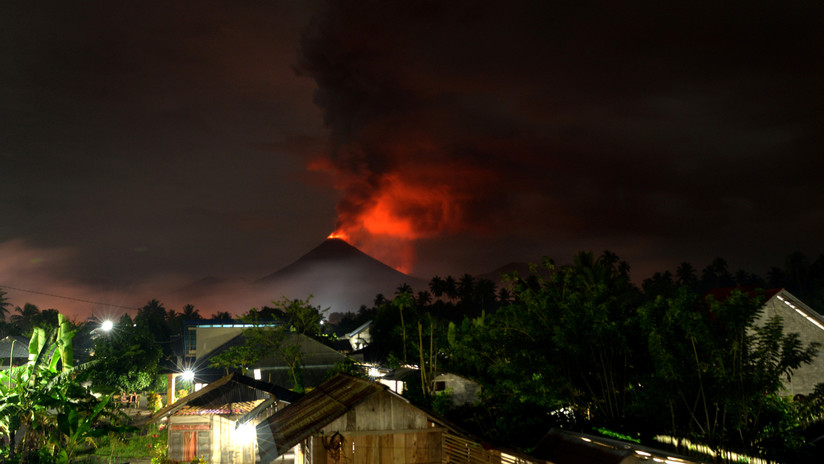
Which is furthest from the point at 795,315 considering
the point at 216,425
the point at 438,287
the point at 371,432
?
the point at 438,287

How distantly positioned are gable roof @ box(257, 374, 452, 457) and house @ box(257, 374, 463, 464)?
3 centimetres

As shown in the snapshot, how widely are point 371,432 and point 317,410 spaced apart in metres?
2.38

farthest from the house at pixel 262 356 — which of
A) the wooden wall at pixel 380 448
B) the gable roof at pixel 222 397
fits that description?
the wooden wall at pixel 380 448

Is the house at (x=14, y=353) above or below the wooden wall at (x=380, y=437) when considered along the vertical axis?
above

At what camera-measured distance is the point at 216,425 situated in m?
20.7

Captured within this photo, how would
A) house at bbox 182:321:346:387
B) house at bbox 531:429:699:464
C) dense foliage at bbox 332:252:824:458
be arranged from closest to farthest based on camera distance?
house at bbox 531:429:699:464, dense foliage at bbox 332:252:824:458, house at bbox 182:321:346:387

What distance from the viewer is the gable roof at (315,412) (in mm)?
14023

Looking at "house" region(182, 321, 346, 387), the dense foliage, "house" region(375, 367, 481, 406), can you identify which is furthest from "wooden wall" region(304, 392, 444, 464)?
"house" region(182, 321, 346, 387)

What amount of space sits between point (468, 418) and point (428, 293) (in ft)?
278

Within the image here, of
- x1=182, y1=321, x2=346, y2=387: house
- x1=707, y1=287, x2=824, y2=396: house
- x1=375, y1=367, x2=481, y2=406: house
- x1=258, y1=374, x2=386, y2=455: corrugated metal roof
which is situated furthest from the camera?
x1=182, y1=321, x2=346, y2=387: house

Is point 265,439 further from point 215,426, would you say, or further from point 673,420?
point 673,420

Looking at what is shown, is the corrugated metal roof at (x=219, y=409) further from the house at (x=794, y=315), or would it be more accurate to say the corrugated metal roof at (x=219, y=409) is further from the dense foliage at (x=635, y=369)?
the house at (x=794, y=315)

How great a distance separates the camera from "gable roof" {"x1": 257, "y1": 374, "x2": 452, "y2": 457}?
14.0 metres

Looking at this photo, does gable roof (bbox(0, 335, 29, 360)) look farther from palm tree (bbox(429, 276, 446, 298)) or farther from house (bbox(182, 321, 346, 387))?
palm tree (bbox(429, 276, 446, 298))
